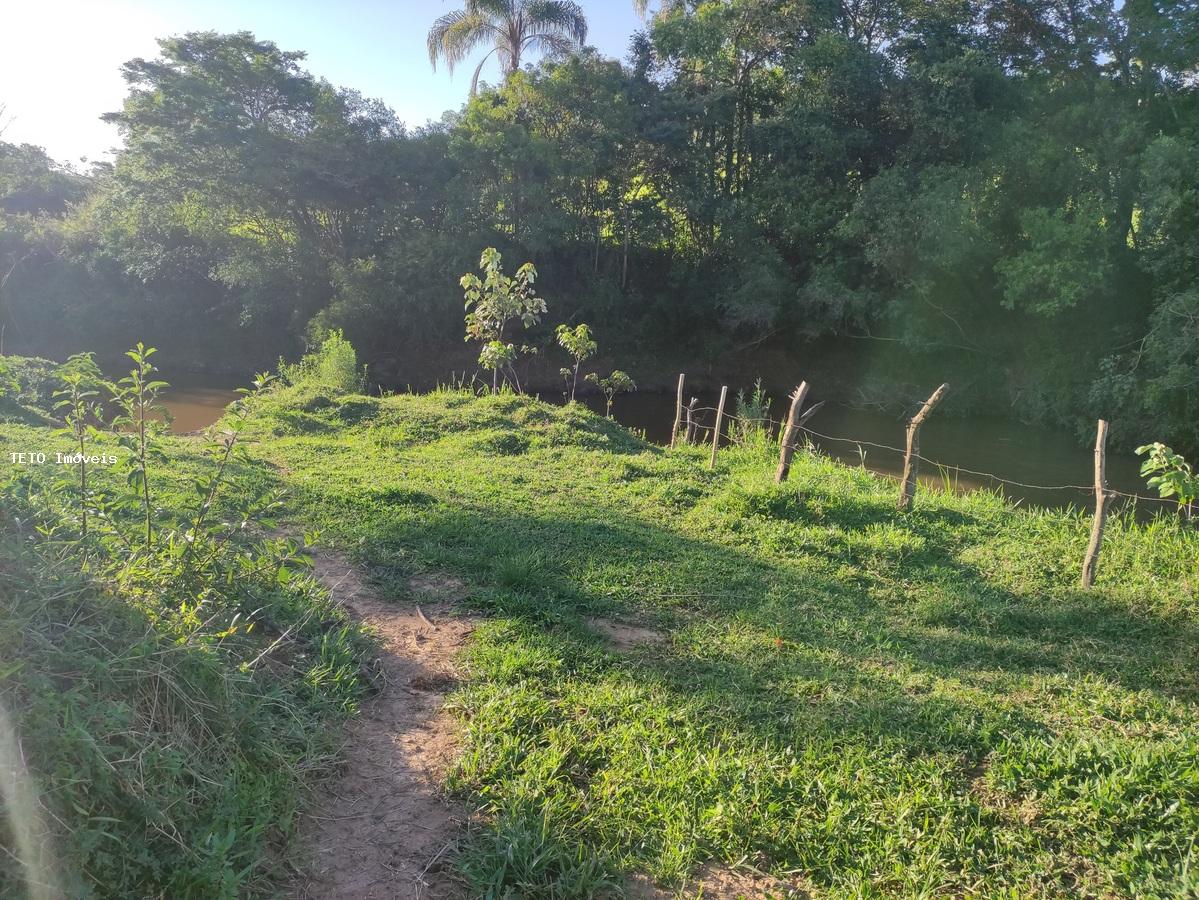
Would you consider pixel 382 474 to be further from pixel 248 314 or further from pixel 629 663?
pixel 248 314

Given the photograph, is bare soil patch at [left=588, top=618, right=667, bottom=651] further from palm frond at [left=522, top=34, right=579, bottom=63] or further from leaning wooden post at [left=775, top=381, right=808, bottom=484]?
palm frond at [left=522, top=34, right=579, bottom=63]

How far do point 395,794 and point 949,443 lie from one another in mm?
14669

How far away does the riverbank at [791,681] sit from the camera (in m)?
2.69

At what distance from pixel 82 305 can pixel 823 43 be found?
21984 millimetres

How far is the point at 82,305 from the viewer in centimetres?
2359

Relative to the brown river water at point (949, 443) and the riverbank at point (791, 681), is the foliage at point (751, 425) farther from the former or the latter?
the riverbank at point (791, 681)

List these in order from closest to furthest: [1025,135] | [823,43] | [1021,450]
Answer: [1021,450] < [1025,135] < [823,43]

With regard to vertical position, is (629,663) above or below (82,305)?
below

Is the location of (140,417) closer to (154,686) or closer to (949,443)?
(154,686)

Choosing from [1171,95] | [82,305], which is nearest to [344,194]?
[82,305]

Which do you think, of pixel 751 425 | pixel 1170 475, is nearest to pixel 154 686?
pixel 1170 475

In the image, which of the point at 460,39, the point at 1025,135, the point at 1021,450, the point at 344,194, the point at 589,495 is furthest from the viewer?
the point at 460,39

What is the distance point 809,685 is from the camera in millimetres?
3834

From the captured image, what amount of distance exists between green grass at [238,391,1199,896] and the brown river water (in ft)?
14.7
